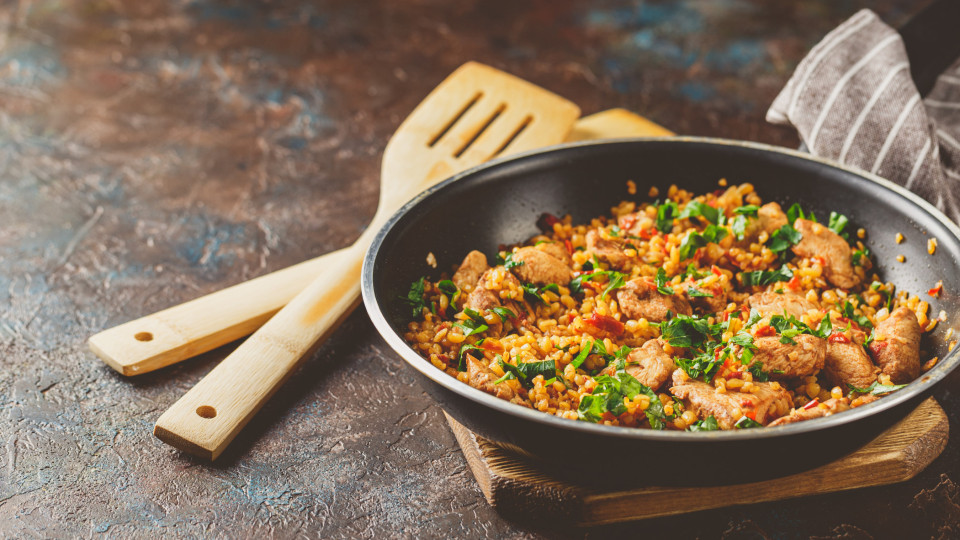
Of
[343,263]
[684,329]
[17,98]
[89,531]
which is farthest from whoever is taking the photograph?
[17,98]

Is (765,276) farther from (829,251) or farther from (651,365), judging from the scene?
(651,365)

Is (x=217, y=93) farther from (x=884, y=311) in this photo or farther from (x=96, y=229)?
(x=884, y=311)

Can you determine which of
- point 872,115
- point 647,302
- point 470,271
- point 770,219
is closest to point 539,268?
point 470,271

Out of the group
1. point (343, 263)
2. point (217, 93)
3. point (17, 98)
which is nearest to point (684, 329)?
point (343, 263)

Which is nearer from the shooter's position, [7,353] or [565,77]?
[7,353]

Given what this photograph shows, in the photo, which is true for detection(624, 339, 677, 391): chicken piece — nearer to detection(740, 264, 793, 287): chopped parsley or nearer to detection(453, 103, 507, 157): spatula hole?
detection(740, 264, 793, 287): chopped parsley

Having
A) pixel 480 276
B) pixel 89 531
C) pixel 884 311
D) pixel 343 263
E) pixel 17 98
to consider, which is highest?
pixel 884 311
